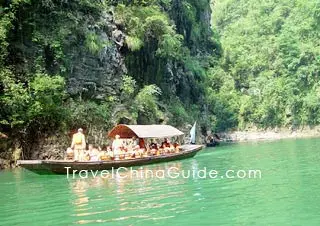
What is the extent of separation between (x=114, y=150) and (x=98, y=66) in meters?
6.41

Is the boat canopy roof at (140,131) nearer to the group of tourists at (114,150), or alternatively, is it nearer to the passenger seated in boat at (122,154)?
the group of tourists at (114,150)

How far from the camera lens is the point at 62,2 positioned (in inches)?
843

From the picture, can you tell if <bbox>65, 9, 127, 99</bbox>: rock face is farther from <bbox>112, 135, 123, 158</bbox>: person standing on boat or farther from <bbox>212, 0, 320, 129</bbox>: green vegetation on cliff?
<bbox>212, 0, 320, 129</bbox>: green vegetation on cliff

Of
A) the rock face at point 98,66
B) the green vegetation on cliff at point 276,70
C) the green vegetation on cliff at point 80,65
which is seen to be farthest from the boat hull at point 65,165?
the green vegetation on cliff at point 276,70

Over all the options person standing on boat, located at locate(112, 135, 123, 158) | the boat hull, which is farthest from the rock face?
the boat hull

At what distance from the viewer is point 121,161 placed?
49.2 feet

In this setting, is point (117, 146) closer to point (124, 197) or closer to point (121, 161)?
point (121, 161)

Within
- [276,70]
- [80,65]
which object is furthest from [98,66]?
[276,70]

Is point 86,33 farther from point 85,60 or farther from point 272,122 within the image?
point 272,122

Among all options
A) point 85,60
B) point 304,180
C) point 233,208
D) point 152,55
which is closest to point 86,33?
point 85,60

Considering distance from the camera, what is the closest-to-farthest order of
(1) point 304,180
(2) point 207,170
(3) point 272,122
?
(1) point 304,180 < (2) point 207,170 < (3) point 272,122

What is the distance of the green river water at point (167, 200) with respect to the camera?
24.1ft

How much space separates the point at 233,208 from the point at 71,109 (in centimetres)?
1265

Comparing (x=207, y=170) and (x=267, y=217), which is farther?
(x=207, y=170)
